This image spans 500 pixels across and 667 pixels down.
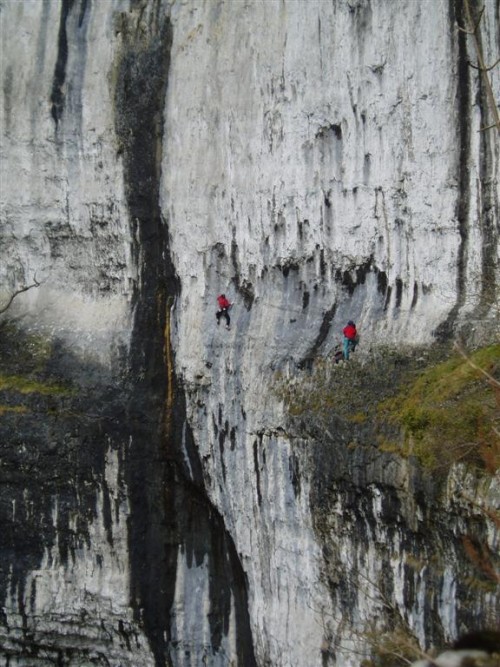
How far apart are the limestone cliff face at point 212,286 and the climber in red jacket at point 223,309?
0.14 m

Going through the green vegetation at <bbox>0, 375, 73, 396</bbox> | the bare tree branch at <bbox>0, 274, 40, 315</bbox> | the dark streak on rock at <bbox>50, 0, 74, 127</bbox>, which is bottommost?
the green vegetation at <bbox>0, 375, 73, 396</bbox>

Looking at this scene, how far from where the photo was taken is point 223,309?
11.4 meters

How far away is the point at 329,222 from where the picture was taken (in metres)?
10.9

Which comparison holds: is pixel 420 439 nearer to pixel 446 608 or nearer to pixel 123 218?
pixel 446 608

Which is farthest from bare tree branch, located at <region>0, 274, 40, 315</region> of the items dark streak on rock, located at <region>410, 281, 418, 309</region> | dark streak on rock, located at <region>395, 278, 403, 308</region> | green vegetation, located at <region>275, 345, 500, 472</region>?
dark streak on rock, located at <region>410, 281, 418, 309</region>

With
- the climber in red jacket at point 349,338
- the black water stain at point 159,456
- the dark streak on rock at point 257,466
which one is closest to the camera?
the climber in red jacket at point 349,338

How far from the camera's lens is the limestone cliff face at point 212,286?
988 cm

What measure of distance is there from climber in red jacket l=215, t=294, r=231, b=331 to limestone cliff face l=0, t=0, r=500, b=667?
14 centimetres

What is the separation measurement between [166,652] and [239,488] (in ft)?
9.91

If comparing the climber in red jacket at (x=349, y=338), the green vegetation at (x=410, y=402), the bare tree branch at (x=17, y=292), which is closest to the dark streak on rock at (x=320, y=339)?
the green vegetation at (x=410, y=402)

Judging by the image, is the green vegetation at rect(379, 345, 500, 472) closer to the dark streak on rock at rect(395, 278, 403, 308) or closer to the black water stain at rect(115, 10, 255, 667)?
the dark streak on rock at rect(395, 278, 403, 308)

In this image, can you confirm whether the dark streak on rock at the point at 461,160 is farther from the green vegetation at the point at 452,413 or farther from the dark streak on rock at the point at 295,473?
the dark streak on rock at the point at 295,473

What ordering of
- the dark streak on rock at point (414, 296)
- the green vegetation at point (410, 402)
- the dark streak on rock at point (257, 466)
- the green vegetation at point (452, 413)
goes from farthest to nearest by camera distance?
1. the dark streak on rock at point (257, 466)
2. the dark streak on rock at point (414, 296)
3. the green vegetation at point (410, 402)
4. the green vegetation at point (452, 413)

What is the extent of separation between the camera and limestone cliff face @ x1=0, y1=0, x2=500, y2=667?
9875mm
